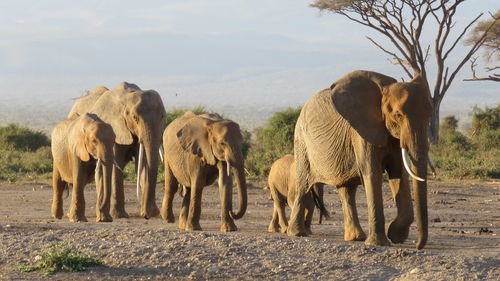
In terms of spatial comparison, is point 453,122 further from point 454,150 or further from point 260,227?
point 260,227

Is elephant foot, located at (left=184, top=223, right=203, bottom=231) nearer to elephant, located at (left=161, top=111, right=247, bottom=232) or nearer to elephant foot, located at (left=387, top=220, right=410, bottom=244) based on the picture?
elephant, located at (left=161, top=111, right=247, bottom=232)

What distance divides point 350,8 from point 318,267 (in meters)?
26.7

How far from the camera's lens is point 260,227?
14.4 m

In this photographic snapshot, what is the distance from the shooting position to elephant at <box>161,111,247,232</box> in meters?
13.0

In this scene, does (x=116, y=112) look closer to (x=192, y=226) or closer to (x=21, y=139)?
(x=192, y=226)

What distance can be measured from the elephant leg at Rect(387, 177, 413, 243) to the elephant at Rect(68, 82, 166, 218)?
4.37m

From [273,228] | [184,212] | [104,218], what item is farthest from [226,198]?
[104,218]

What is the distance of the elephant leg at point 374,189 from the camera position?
11.3m

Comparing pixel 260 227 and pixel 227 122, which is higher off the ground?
pixel 227 122

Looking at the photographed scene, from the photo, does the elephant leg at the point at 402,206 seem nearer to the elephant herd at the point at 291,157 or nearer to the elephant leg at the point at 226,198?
the elephant herd at the point at 291,157

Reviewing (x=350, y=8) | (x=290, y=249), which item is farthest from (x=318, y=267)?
(x=350, y=8)

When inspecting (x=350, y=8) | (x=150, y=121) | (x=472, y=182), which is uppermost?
(x=350, y=8)

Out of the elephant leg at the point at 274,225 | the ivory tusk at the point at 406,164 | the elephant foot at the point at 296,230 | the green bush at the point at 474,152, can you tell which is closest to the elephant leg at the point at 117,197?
the elephant leg at the point at 274,225

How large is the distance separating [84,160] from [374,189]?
5185mm
